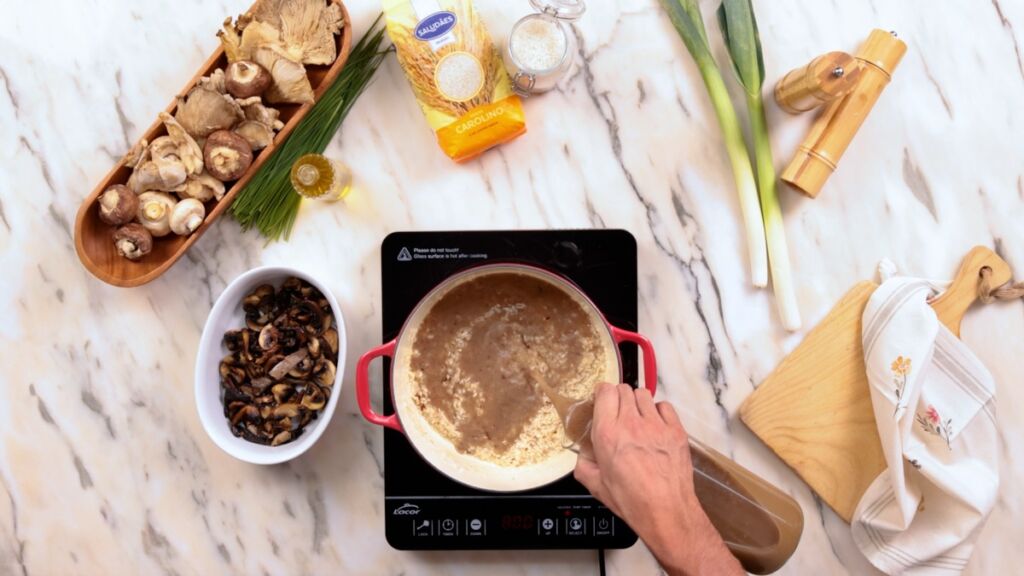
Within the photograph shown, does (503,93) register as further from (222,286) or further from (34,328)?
(34,328)

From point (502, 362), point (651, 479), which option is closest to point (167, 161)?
point (502, 362)

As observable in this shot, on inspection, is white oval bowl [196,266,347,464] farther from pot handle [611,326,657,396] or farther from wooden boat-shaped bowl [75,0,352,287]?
pot handle [611,326,657,396]

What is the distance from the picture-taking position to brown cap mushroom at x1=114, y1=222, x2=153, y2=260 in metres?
1.00

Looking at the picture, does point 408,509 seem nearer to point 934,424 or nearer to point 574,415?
point 574,415

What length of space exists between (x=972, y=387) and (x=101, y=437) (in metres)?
1.29

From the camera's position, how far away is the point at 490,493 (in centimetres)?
100

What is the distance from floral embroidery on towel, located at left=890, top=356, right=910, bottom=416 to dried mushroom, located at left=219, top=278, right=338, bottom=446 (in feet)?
2.54

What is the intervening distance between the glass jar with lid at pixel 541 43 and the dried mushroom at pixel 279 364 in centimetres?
43

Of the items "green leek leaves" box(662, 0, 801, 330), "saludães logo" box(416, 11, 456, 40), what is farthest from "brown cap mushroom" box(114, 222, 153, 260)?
"green leek leaves" box(662, 0, 801, 330)

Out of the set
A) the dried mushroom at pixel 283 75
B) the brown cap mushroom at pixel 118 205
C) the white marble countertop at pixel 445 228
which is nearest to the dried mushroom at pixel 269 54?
the dried mushroom at pixel 283 75

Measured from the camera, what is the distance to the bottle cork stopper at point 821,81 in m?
0.96

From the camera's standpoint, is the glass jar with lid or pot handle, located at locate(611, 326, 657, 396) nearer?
pot handle, located at locate(611, 326, 657, 396)

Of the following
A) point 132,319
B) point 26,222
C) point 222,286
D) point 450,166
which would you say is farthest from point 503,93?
point 26,222

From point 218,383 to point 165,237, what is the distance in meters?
0.23
